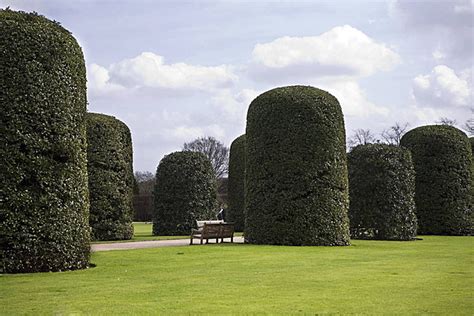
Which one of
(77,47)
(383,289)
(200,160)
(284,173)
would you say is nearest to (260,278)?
(383,289)

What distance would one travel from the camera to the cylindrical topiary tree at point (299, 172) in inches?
791

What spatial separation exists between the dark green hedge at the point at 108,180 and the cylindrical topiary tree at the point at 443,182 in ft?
44.3

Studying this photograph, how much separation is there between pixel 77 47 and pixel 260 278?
6.35 metres

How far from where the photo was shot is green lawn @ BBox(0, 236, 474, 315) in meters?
8.42

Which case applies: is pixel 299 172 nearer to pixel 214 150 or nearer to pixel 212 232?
pixel 212 232

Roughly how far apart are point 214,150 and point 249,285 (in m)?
73.3

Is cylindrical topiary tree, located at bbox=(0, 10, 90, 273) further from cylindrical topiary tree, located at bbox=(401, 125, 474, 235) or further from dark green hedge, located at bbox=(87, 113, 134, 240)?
cylindrical topiary tree, located at bbox=(401, 125, 474, 235)

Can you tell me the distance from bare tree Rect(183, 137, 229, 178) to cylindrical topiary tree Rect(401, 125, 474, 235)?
5422 cm

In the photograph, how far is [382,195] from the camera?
80.8 feet

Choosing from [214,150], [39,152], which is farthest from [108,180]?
[214,150]

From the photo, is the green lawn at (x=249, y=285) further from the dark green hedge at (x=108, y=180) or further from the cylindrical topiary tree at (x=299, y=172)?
the dark green hedge at (x=108, y=180)

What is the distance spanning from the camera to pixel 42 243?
40.5ft

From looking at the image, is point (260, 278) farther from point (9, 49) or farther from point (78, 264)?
point (9, 49)

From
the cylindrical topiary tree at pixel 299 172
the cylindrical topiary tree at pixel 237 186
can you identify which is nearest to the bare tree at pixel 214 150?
the cylindrical topiary tree at pixel 237 186
